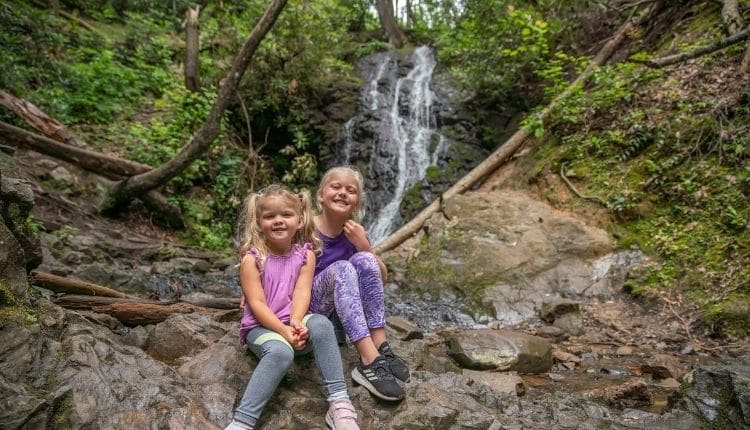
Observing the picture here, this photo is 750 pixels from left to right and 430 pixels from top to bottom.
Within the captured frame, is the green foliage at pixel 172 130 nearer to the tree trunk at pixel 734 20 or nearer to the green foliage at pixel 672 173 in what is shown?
the green foliage at pixel 672 173

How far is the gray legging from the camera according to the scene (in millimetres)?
2137

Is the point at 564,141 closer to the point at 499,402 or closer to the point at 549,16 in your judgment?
the point at 549,16

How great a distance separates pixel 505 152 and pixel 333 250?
6.60 metres

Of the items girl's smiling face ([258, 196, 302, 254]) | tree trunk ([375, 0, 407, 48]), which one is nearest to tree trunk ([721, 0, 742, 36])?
girl's smiling face ([258, 196, 302, 254])

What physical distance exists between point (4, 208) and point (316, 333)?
6.11ft

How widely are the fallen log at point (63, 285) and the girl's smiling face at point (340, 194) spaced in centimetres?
227

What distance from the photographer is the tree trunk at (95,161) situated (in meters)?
6.95

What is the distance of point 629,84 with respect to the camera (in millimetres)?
6906

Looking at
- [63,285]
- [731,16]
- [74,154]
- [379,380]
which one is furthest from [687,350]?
[74,154]

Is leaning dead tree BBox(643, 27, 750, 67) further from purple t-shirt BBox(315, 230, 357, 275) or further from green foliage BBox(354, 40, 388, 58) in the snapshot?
green foliage BBox(354, 40, 388, 58)

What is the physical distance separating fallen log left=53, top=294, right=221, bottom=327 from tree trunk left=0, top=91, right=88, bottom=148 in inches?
219

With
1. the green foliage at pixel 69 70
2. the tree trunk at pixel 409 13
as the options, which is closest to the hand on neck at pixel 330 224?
the green foliage at pixel 69 70

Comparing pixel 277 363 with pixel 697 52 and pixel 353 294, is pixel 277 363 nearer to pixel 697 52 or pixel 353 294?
pixel 353 294

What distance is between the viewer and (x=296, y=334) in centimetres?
232
